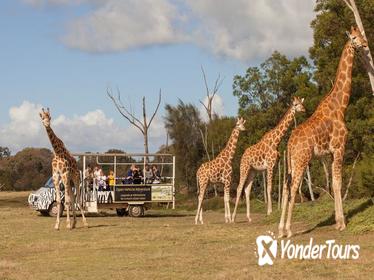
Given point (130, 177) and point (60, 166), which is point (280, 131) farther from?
point (130, 177)

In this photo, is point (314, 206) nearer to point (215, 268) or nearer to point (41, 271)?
point (215, 268)

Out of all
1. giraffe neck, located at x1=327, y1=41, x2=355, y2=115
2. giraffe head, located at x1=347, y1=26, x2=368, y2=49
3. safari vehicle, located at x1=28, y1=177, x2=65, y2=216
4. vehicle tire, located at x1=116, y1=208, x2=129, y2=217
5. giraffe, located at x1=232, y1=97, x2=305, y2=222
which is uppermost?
giraffe head, located at x1=347, y1=26, x2=368, y2=49

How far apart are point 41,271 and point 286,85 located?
99.4 feet

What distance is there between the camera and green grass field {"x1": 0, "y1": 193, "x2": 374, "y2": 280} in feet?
32.4

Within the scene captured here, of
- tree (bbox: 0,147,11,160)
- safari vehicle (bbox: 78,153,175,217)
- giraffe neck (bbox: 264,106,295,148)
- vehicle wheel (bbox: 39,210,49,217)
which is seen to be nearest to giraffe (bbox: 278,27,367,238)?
giraffe neck (bbox: 264,106,295,148)

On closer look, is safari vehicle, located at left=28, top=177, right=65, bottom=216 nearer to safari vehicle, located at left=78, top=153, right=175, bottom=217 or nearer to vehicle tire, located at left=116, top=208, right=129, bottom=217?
safari vehicle, located at left=78, top=153, right=175, bottom=217

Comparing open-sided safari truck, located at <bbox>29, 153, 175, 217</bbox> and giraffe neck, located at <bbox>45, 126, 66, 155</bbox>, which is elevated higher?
giraffe neck, located at <bbox>45, 126, 66, 155</bbox>

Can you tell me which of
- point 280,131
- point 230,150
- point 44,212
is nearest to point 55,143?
point 230,150

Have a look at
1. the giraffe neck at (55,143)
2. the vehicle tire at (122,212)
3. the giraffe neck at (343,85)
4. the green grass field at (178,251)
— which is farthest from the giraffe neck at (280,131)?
the vehicle tire at (122,212)

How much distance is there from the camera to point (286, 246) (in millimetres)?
11602

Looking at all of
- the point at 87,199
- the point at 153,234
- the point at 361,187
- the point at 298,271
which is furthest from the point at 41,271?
the point at 87,199

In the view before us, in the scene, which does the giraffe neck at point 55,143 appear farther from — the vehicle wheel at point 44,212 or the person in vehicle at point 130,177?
the vehicle wheel at point 44,212

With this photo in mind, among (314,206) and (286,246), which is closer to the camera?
(286,246)

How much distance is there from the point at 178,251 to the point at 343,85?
516 centimetres
